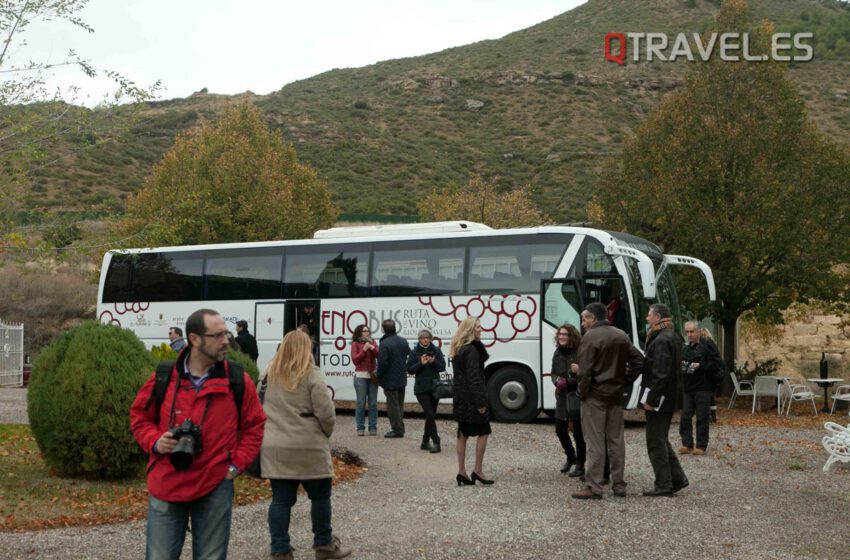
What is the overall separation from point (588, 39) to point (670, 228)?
232 feet

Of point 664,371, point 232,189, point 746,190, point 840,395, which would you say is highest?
point 232,189

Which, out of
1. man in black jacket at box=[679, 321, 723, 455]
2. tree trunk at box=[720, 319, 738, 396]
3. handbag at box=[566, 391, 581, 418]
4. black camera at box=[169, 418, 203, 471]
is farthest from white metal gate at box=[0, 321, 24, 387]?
black camera at box=[169, 418, 203, 471]

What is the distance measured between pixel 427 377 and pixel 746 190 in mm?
11970

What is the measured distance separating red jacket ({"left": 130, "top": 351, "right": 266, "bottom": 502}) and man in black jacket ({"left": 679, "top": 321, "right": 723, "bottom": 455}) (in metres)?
9.72

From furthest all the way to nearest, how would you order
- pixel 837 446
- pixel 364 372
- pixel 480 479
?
1. pixel 364 372
2. pixel 837 446
3. pixel 480 479

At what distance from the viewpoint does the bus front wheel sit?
61.1 ft

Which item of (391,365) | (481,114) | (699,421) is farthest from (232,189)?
(481,114)

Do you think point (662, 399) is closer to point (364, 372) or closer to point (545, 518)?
point (545, 518)

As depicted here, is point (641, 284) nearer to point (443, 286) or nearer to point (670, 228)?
point (443, 286)

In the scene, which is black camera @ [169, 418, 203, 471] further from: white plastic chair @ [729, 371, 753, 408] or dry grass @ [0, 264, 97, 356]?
dry grass @ [0, 264, 97, 356]

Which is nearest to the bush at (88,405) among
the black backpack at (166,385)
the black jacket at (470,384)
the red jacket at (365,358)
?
the black jacket at (470,384)

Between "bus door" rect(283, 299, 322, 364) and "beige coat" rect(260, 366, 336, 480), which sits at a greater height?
"bus door" rect(283, 299, 322, 364)

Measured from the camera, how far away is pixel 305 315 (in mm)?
20828

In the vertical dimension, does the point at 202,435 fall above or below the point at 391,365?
above
